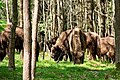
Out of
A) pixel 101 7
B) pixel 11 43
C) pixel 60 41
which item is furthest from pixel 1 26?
pixel 101 7

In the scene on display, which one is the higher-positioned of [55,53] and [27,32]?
[27,32]

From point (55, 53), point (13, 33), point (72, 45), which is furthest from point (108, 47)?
point (13, 33)

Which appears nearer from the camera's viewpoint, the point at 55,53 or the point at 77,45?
the point at 77,45

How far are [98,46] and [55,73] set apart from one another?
11417 millimetres

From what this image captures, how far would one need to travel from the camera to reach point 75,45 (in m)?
25.4

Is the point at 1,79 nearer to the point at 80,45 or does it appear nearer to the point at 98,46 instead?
the point at 80,45

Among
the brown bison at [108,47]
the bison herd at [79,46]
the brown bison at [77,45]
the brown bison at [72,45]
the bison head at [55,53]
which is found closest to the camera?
the brown bison at [77,45]

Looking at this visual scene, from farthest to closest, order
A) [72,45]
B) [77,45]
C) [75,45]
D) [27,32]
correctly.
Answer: [72,45]
[75,45]
[77,45]
[27,32]

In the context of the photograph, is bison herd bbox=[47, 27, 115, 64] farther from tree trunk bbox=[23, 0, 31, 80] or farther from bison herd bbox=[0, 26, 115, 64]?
tree trunk bbox=[23, 0, 31, 80]

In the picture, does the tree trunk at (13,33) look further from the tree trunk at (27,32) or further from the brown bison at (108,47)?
the brown bison at (108,47)

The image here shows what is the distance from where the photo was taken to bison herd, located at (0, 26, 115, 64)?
2487 cm

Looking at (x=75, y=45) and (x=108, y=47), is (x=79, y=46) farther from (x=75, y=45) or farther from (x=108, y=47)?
(x=108, y=47)

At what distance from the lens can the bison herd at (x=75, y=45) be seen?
24870 millimetres

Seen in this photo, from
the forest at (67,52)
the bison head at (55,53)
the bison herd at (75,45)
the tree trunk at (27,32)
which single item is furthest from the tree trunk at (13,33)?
the bison head at (55,53)
